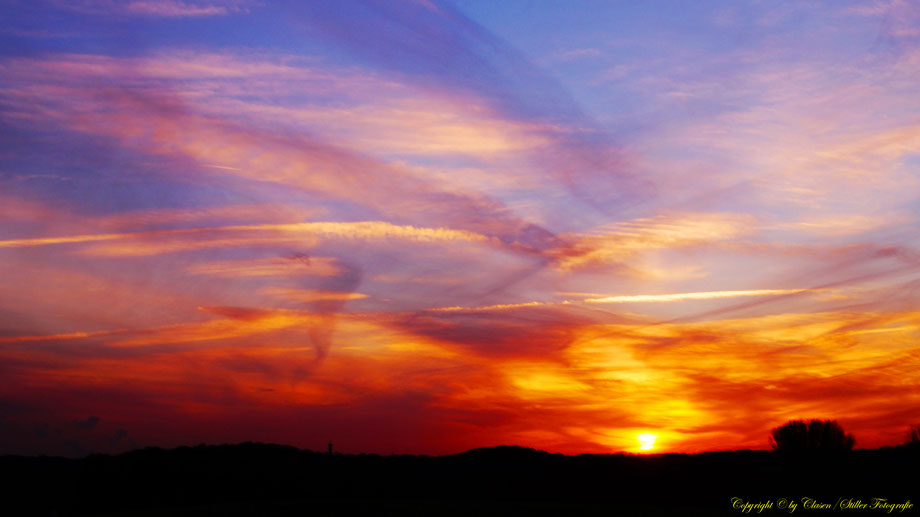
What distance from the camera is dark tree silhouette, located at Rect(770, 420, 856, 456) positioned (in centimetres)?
3650

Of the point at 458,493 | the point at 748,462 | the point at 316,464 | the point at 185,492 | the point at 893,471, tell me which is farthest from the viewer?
the point at 316,464

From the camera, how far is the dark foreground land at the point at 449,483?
30062mm

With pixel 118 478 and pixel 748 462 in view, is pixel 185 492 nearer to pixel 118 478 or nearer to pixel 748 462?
pixel 118 478

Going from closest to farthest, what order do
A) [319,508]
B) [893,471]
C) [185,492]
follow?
[319,508], [893,471], [185,492]

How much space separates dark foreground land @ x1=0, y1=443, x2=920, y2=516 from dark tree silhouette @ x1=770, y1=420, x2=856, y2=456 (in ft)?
1.63

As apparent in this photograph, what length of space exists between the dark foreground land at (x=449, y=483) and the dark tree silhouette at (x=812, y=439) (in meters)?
0.50

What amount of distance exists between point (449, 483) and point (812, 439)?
19.2 metres

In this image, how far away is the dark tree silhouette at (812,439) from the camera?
120 ft

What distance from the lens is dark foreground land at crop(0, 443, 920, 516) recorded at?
98.6 feet

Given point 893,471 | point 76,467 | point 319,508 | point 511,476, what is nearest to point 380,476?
point 511,476

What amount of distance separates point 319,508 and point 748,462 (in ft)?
73.0

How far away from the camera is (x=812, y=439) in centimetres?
3688

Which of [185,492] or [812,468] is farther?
[185,492]

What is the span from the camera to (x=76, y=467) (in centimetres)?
5403
